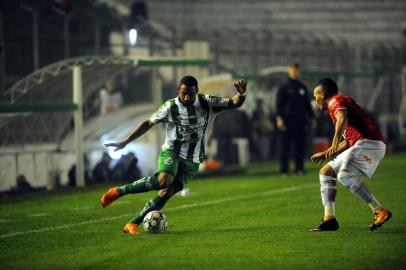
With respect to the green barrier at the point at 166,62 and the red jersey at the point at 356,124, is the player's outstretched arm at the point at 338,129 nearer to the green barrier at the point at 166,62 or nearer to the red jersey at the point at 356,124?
the red jersey at the point at 356,124

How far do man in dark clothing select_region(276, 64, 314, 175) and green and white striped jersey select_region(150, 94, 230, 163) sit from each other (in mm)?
9346

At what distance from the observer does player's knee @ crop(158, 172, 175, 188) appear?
39.8 ft

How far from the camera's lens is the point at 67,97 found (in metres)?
22.6

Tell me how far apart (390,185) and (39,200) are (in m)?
6.17

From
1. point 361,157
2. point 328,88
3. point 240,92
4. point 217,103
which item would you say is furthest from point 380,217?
point 217,103

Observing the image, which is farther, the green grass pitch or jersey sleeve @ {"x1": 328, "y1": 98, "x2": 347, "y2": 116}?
jersey sleeve @ {"x1": 328, "y1": 98, "x2": 347, "y2": 116}

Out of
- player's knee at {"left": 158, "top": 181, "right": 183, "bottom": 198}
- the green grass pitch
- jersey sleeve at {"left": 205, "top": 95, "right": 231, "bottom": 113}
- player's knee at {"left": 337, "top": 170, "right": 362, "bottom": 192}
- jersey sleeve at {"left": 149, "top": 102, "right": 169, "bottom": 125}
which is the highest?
jersey sleeve at {"left": 205, "top": 95, "right": 231, "bottom": 113}

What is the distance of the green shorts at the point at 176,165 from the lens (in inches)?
481

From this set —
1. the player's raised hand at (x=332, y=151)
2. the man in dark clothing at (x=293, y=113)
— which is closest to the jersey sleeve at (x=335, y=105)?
the player's raised hand at (x=332, y=151)

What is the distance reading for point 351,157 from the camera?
12.0 metres

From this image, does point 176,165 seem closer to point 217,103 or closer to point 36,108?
point 217,103

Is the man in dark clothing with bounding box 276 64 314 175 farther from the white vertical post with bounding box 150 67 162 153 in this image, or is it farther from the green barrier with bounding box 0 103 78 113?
the green barrier with bounding box 0 103 78 113

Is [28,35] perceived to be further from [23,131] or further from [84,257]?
[84,257]

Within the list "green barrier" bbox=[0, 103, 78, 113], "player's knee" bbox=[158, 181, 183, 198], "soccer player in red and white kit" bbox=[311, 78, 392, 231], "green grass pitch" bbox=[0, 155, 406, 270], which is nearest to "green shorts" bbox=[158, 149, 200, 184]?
"player's knee" bbox=[158, 181, 183, 198]
